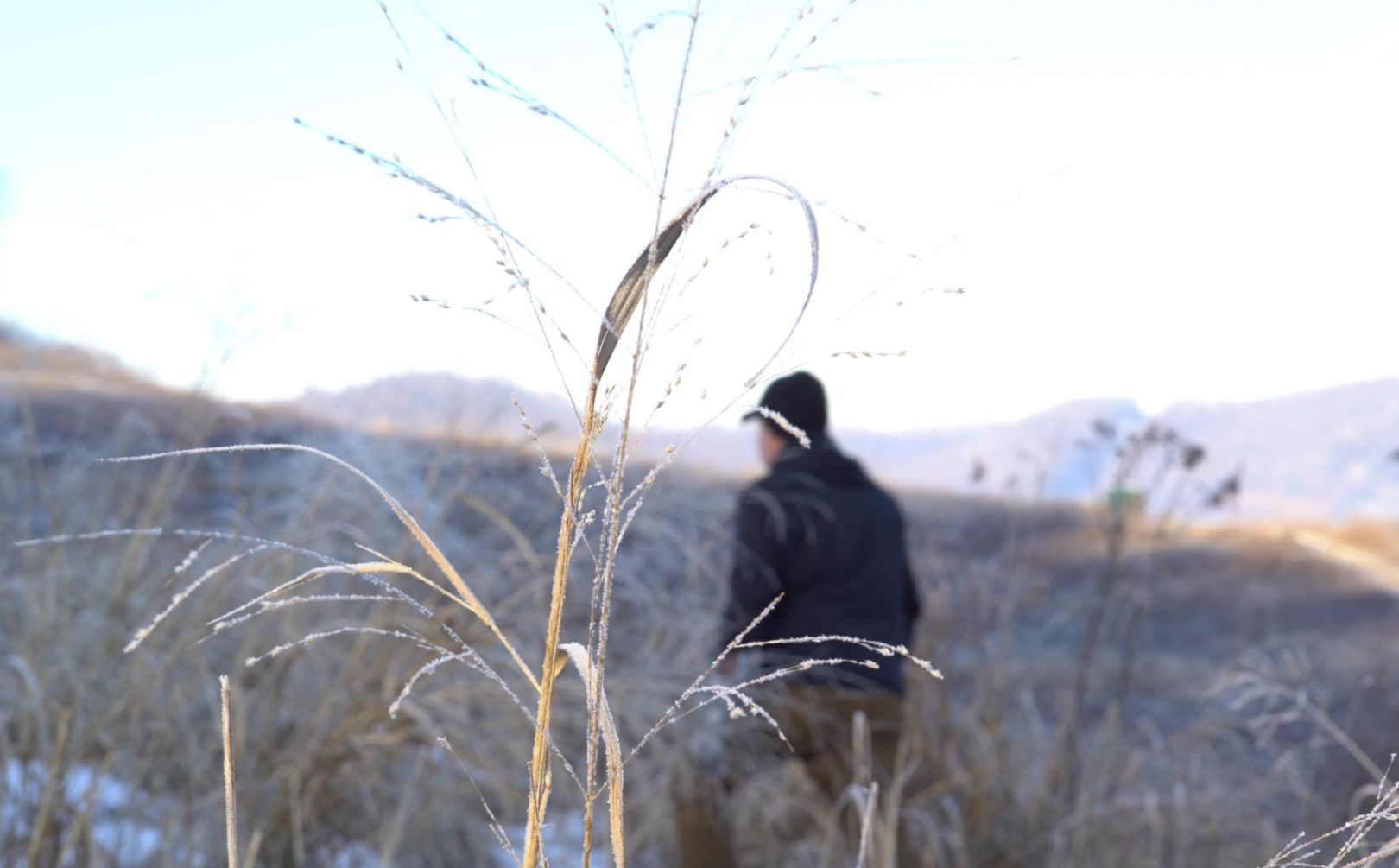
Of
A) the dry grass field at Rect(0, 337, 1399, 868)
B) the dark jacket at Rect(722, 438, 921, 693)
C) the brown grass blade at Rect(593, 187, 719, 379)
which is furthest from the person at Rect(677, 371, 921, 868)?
the brown grass blade at Rect(593, 187, 719, 379)

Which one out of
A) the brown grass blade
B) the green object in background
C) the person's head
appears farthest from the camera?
the green object in background

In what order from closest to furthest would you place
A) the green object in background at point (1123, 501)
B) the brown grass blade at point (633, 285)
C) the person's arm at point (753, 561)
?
the brown grass blade at point (633, 285)
the person's arm at point (753, 561)
the green object in background at point (1123, 501)

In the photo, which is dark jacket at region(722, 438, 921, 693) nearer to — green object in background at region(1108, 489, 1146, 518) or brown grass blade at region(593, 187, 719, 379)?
green object in background at region(1108, 489, 1146, 518)

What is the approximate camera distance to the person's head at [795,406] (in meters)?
3.67

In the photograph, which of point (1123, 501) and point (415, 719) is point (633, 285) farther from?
point (1123, 501)

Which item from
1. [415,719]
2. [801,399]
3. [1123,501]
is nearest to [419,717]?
[415,719]

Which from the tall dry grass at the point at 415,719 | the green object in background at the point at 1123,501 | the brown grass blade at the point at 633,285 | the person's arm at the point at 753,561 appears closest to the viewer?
the brown grass blade at the point at 633,285

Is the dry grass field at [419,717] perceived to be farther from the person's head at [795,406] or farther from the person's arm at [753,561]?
the person's head at [795,406]

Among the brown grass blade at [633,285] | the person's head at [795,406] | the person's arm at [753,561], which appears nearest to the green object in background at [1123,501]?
the person's head at [795,406]

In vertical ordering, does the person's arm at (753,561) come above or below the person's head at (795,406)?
below

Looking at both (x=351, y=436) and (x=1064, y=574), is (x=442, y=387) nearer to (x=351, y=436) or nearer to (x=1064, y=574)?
(x=351, y=436)

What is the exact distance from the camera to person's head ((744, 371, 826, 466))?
367 centimetres

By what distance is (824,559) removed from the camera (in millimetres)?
3738

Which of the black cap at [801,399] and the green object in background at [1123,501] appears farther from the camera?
the green object in background at [1123,501]
